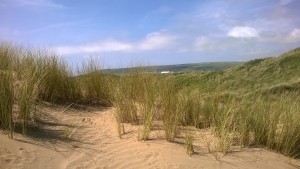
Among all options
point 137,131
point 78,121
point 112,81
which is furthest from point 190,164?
point 112,81

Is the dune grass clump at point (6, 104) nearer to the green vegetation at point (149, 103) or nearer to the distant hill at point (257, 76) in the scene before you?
the green vegetation at point (149, 103)

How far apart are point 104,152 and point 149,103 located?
4.94 feet

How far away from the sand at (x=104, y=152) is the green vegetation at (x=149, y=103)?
19 centimetres

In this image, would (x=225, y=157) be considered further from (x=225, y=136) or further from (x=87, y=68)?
(x=87, y=68)

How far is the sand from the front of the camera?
16.5 feet

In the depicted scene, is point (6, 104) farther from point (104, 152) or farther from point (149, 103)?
point (149, 103)

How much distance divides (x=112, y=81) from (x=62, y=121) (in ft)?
7.40

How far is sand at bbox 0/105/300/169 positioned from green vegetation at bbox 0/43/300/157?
7.4 inches

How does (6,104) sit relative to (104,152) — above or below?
above

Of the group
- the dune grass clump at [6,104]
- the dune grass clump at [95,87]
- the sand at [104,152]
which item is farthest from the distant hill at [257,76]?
the dune grass clump at [6,104]

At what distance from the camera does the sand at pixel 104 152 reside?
5031 millimetres

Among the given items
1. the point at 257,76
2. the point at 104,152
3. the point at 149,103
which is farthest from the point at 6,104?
the point at 257,76

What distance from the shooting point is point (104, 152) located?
5621 mm

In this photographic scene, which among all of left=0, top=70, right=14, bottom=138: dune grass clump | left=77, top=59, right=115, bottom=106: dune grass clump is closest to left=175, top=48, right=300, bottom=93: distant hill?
left=77, top=59, right=115, bottom=106: dune grass clump
